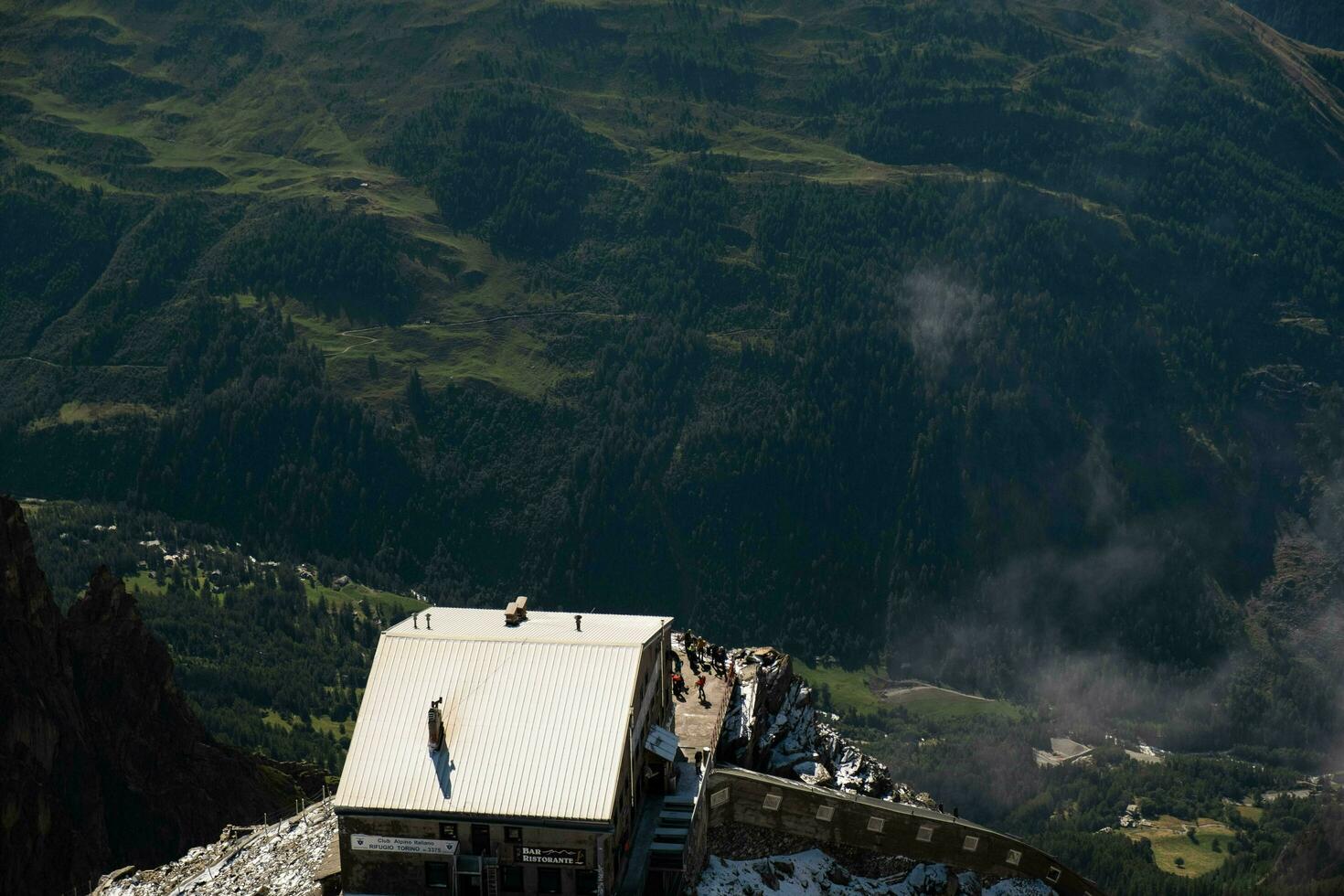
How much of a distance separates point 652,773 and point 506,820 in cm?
1625

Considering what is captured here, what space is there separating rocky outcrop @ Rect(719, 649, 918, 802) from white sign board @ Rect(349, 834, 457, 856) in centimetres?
3315

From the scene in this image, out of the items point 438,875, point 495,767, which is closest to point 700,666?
point 495,767

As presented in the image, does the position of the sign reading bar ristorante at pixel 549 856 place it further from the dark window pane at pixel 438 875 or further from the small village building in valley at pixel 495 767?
the dark window pane at pixel 438 875

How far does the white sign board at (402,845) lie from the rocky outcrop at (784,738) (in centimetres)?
3315

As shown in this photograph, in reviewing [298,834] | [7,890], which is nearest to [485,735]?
[298,834]

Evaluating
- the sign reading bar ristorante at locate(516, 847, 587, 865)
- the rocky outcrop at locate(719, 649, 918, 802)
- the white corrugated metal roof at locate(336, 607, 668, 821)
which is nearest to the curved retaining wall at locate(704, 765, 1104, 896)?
the rocky outcrop at locate(719, 649, 918, 802)

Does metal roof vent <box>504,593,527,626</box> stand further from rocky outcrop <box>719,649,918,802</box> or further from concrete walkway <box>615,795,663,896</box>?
rocky outcrop <box>719,649,918,802</box>

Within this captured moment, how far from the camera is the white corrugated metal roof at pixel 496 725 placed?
11469cm

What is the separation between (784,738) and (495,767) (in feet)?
137

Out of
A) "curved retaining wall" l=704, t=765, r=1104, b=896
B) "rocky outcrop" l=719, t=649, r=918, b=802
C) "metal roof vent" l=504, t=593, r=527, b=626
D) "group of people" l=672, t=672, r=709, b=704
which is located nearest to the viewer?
"curved retaining wall" l=704, t=765, r=1104, b=896

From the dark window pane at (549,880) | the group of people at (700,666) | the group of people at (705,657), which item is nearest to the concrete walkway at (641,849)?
the dark window pane at (549,880)

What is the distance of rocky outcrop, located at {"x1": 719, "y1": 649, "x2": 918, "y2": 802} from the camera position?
147 meters

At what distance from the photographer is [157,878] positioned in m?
148

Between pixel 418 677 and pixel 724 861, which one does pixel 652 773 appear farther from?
pixel 418 677
